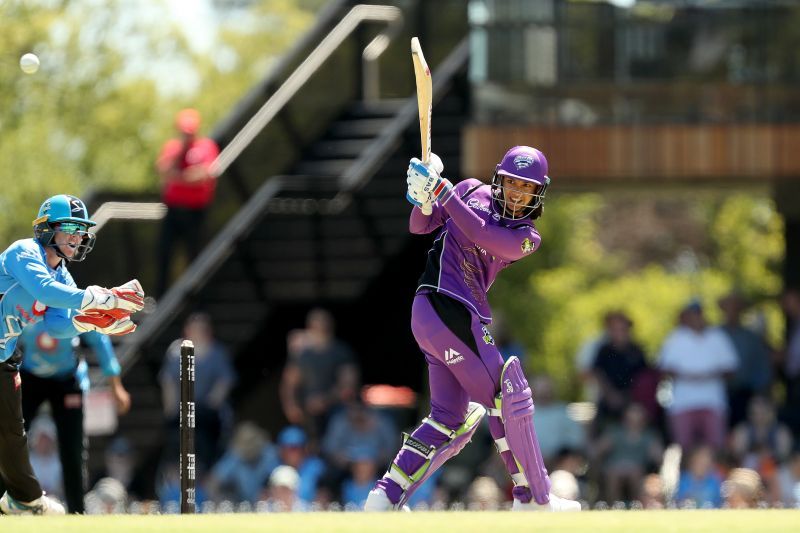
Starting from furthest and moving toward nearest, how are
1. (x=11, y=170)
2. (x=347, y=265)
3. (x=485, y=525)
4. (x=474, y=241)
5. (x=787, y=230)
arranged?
1. (x=11, y=170)
2. (x=787, y=230)
3. (x=347, y=265)
4. (x=474, y=241)
5. (x=485, y=525)

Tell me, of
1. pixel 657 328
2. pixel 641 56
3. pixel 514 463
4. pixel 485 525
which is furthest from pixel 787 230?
pixel 657 328

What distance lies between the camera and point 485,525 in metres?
8.44

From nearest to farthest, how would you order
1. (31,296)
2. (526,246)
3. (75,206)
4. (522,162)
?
(526,246) < (522,162) < (31,296) < (75,206)

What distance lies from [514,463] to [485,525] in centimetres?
188

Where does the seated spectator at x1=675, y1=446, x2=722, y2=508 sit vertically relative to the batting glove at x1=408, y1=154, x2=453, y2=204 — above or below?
below

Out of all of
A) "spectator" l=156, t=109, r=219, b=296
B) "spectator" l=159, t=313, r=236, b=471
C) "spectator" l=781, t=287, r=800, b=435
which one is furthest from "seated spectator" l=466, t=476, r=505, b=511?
"spectator" l=156, t=109, r=219, b=296

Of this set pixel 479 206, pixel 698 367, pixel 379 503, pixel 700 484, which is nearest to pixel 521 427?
pixel 379 503

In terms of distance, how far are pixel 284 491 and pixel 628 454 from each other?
3.15 meters

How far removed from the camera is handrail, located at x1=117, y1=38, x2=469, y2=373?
17250 mm

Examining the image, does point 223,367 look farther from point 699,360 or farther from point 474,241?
point 474,241

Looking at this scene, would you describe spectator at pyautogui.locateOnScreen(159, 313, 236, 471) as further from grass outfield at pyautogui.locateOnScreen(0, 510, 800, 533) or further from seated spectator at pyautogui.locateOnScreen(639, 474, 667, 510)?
grass outfield at pyautogui.locateOnScreen(0, 510, 800, 533)

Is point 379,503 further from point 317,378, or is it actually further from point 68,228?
point 317,378

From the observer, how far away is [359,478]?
1600 centimetres

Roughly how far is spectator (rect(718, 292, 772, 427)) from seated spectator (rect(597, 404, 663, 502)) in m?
1.15
